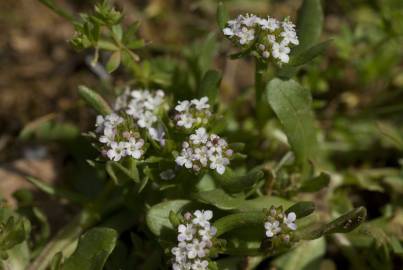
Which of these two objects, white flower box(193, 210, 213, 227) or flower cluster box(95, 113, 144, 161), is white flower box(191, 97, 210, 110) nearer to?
flower cluster box(95, 113, 144, 161)

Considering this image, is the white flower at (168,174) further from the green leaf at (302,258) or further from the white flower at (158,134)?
the green leaf at (302,258)

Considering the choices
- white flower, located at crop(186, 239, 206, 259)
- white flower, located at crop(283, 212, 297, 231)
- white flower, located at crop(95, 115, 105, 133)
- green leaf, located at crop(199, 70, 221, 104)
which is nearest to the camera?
white flower, located at crop(186, 239, 206, 259)

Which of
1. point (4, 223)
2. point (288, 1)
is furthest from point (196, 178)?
point (288, 1)

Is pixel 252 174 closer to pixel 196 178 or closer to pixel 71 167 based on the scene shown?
pixel 196 178

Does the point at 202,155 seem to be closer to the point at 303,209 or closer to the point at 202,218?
the point at 202,218

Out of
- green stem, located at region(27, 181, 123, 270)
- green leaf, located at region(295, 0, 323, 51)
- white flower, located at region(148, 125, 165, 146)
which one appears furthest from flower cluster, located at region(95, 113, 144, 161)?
green leaf, located at region(295, 0, 323, 51)

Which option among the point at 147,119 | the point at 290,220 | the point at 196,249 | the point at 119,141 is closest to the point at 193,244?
the point at 196,249
